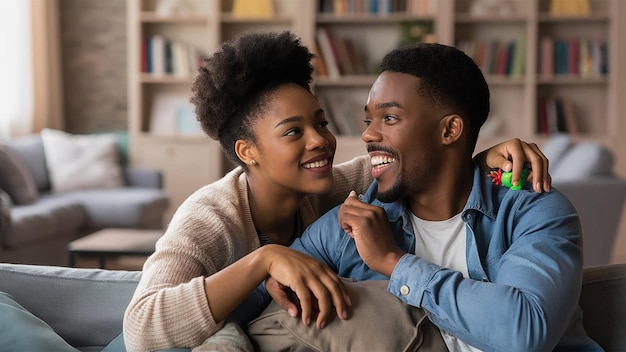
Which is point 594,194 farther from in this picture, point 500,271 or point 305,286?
point 305,286

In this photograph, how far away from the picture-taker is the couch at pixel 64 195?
458cm

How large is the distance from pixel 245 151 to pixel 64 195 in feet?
12.8

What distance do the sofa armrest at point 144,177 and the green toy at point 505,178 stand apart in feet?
15.0

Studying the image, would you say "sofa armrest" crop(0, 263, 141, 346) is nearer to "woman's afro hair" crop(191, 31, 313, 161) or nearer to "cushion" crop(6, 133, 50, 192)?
"woman's afro hair" crop(191, 31, 313, 161)

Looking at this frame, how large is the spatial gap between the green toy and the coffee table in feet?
8.42

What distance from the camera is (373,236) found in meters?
1.57

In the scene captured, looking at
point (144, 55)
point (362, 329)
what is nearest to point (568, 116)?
point (144, 55)

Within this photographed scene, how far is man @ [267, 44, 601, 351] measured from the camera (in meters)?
1.42

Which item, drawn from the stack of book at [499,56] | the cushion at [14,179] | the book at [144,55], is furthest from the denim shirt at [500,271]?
the book at [144,55]

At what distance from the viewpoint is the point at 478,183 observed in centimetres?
171

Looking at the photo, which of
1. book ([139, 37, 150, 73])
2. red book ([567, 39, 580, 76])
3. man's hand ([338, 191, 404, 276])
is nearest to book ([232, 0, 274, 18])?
book ([139, 37, 150, 73])

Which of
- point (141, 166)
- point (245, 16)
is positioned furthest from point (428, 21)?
point (141, 166)

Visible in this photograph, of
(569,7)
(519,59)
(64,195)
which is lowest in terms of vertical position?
(64,195)

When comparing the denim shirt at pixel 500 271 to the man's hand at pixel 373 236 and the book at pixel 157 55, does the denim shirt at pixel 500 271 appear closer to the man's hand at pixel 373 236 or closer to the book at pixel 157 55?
the man's hand at pixel 373 236
